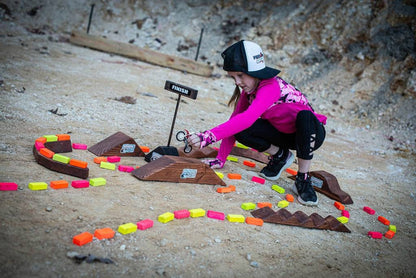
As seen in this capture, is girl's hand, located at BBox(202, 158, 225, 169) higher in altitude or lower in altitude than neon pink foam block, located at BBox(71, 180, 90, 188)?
higher

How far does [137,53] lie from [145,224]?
27.1 feet

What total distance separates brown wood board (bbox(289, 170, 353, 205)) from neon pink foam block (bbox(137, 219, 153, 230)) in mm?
2411

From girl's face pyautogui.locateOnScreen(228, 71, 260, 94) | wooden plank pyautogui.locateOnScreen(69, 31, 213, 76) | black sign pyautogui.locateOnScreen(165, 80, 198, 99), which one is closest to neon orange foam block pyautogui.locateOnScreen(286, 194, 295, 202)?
girl's face pyautogui.locateOnScreen(228, 71, 260, 94)

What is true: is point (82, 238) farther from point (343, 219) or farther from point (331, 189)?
point (331, 189)

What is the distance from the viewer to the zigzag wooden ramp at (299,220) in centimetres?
351

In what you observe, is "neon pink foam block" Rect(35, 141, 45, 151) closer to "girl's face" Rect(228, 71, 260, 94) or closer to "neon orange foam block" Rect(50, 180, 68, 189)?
"neon orange foam block" Rect(50, 180, 68, 189)

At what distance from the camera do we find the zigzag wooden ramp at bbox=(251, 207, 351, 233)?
3506mm

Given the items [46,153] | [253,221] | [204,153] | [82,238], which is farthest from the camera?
[204,153]

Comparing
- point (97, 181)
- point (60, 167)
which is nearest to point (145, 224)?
point (97, 181)

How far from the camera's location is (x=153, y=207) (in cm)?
329

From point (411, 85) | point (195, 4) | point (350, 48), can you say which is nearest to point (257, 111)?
point (411, 85)

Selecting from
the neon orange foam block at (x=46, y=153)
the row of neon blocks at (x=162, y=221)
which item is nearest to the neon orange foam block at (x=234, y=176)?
the row of neon blocks at (x=162, y=221)

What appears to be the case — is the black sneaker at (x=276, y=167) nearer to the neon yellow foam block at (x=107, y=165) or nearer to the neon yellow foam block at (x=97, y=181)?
the neon yellow foam block at (x=107, y=165)

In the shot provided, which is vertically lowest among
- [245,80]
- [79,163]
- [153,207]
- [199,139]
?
[153,207]
